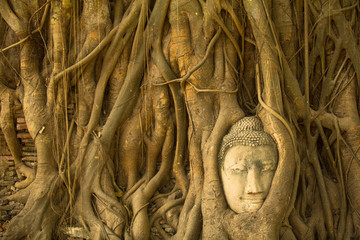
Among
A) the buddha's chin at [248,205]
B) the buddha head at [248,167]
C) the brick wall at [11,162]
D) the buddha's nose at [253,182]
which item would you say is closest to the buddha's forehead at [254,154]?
the buddha head at [248,167]

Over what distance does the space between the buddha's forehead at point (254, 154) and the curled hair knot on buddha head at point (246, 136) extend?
0.04 meters

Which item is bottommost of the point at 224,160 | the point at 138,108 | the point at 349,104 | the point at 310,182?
the point at 310,182

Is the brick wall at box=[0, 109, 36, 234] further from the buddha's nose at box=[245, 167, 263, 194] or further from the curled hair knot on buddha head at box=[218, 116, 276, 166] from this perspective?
the buddha's nose at box=[245, 167, 263, 194]

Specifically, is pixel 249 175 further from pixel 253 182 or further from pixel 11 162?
pixel 11 162

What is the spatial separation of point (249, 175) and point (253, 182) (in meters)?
0.07

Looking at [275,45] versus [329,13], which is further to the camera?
[329,13]

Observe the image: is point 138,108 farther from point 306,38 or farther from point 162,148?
point 306,38

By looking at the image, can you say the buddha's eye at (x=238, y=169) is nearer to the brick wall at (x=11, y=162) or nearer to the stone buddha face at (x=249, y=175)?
the stone buddha face at (x=249, y=175)

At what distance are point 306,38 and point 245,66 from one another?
648 mm

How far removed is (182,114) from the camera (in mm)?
4051

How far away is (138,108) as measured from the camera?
4.20m

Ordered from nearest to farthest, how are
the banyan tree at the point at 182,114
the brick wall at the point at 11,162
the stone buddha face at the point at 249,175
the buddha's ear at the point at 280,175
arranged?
the buddha's ear at the point at 280,175, the stone buddha face at the point at 249,175, the banyan tree at the point at 182,114, the brick wall at the point at 11,162

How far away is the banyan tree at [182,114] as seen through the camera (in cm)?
352

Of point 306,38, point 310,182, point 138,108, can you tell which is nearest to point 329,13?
point 306,38
